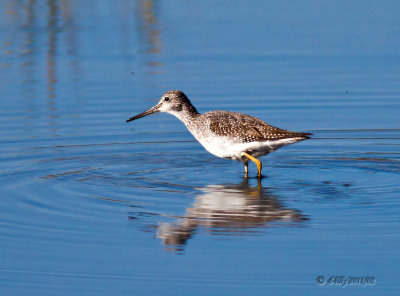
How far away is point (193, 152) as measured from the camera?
43.6 feet

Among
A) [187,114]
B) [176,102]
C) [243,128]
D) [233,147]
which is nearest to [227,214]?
[233,147]

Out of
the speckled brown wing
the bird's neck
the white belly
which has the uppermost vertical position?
the bird's neck

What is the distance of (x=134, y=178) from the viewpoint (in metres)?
11.7

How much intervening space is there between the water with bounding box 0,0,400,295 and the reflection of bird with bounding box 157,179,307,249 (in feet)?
0.10

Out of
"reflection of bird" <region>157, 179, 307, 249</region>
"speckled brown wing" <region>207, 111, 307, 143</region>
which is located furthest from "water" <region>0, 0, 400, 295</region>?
"speckled brown wing" <region>207, 111, 307, 143</region>

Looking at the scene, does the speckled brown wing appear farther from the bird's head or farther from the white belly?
the bird's head

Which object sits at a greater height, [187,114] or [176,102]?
[176,102]

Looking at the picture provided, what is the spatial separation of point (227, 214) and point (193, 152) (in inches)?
134

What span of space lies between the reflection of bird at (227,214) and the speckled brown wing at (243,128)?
2.85ft

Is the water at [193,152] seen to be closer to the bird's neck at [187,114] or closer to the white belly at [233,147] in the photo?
the white belly at [233,147]

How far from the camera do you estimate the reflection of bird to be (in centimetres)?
934

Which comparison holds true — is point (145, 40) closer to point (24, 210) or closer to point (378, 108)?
point (378, 108)

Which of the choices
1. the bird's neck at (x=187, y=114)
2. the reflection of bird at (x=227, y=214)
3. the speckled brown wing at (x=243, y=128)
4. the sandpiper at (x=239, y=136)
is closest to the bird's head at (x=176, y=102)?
the bird's neck at (x=187, y=114)

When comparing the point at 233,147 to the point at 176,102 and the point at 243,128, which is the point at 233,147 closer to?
the point at 243,128
